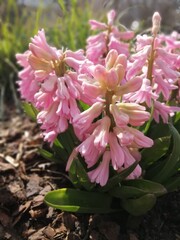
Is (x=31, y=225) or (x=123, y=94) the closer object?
(x=123, y=94)

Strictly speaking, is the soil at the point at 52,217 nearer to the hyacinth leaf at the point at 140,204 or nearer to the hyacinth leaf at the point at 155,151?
the hyacinth leaf at the point at 140,204

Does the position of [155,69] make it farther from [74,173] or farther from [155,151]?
[74,173]

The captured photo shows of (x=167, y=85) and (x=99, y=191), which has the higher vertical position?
(x=167, y=85)

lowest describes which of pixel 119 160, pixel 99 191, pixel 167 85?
pixel 99 191

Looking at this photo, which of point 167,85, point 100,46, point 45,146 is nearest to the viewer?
point 167,85

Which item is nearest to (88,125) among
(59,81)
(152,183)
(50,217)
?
(59,81)

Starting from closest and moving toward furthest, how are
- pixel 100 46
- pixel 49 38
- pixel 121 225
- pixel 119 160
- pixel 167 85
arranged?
1. pixel 119 160
2. pixel 167 85
3. pixel 121 225
4. pixel 100 46
5. pixel 49 38

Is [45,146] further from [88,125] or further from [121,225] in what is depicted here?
[88,125]

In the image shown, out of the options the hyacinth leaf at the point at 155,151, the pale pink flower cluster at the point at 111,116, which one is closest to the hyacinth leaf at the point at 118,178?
the pale pink flower cluster at the point at 111,116
